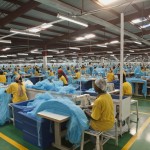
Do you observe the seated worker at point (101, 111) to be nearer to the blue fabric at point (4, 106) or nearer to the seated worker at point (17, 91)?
the seated worker at point (17, 91)

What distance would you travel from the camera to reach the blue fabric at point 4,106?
4.91 metres

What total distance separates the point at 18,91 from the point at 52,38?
783 cm

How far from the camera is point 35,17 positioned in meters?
7.53

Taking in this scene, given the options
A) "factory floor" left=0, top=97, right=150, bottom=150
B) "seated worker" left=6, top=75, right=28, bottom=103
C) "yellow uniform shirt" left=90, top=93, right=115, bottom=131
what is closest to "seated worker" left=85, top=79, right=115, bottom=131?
"yellow uniform shirt" left=90, top=93, right=115, bottom=131

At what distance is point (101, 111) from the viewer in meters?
2.91

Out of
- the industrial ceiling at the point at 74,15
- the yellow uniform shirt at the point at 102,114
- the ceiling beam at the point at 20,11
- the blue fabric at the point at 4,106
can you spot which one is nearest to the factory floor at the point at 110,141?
the blue fabric at the point at 4,106

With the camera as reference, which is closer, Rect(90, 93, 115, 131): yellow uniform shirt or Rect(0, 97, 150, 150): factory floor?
Rect(90, 93, 115, 131): yellow uniform shirt

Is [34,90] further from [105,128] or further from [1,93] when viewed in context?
[105,128]

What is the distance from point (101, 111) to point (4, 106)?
323 cm

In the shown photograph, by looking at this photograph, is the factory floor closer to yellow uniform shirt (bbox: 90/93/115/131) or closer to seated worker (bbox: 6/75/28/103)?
seated worker (bbox: 6/75/28/103)

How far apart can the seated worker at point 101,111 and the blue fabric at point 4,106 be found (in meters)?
2.90

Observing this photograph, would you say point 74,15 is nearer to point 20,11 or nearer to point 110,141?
point 20,11

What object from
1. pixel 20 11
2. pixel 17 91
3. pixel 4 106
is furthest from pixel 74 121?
pixel 20 11

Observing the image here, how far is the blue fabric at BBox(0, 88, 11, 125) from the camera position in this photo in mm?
4910
